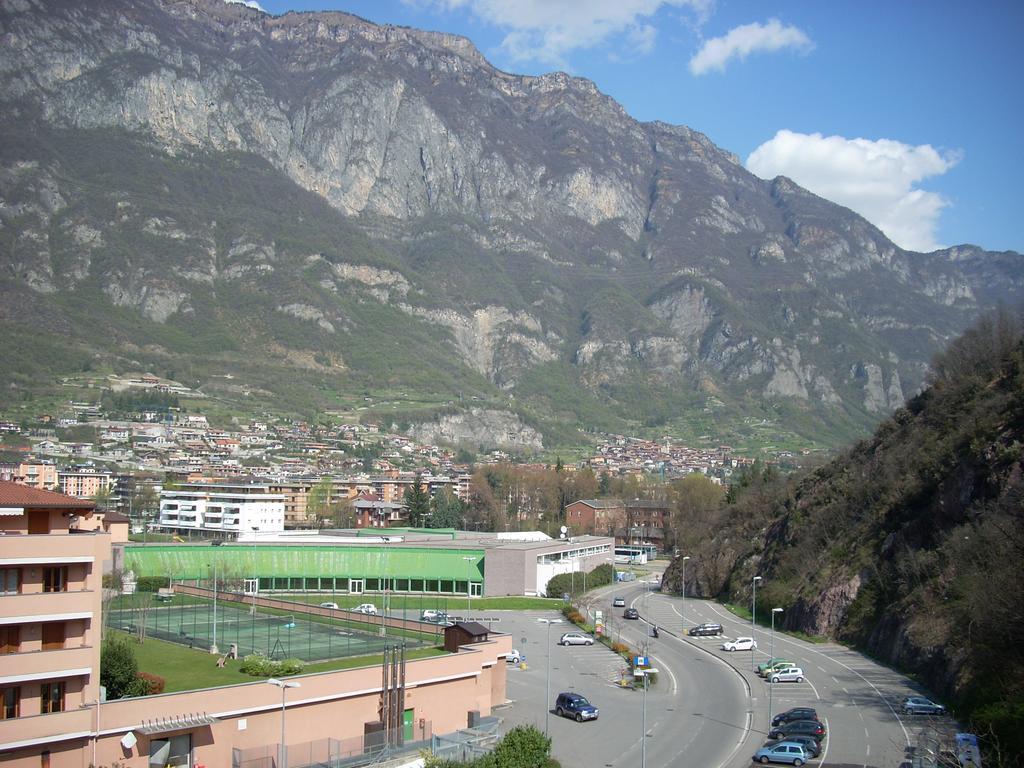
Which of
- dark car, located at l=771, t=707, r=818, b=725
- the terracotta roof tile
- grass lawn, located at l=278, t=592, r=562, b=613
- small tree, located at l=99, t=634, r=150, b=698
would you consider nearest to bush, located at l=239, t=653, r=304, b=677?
small tree, located at l=99, t=634, r=150, b=698

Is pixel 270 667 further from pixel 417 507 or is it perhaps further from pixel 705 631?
pixel 417 507

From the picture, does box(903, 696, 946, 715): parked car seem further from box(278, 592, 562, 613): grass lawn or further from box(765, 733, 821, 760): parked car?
box(278, 592, 562, 613): grass lawn

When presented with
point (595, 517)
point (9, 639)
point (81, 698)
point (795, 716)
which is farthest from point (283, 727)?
point (595, 517)

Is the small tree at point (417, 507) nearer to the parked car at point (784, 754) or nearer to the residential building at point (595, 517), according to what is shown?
the residential building at point (595, 517)

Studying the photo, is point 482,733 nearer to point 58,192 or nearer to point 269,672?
point 269,672

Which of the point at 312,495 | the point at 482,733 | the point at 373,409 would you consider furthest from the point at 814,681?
the point at 373,409
